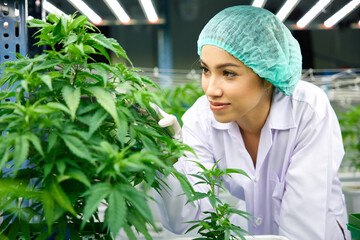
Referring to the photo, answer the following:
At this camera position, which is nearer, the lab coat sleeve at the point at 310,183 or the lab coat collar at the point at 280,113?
the lab coat sleeve at the point at 310,183

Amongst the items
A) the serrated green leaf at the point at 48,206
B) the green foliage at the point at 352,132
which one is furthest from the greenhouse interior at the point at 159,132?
the green foliage at the point at 352,132

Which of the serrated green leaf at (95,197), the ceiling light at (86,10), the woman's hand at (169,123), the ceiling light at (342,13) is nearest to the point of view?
the serrated green leaf at (95,197)

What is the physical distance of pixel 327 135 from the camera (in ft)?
3.80

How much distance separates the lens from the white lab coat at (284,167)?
1128 millimetres

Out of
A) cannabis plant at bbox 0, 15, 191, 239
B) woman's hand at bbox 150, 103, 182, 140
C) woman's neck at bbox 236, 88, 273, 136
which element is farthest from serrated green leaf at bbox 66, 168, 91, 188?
woman's neck at bbox 236, 88, 273, 136

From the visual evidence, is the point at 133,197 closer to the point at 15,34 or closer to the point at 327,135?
the point at 15,34

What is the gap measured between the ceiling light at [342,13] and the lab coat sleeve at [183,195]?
0.66 meters

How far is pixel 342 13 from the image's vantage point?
126cm

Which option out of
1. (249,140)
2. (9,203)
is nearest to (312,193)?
(249,140)

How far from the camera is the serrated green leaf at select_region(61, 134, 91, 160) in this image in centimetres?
52

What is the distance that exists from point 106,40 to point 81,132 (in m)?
0.20

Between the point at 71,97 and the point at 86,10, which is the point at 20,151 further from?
the point at 86,10

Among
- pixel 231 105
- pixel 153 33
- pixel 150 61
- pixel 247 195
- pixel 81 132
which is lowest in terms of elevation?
pixel 247 195

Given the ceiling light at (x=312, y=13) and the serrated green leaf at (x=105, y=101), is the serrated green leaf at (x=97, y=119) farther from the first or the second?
the ceiling light at (x=312, y=13)
